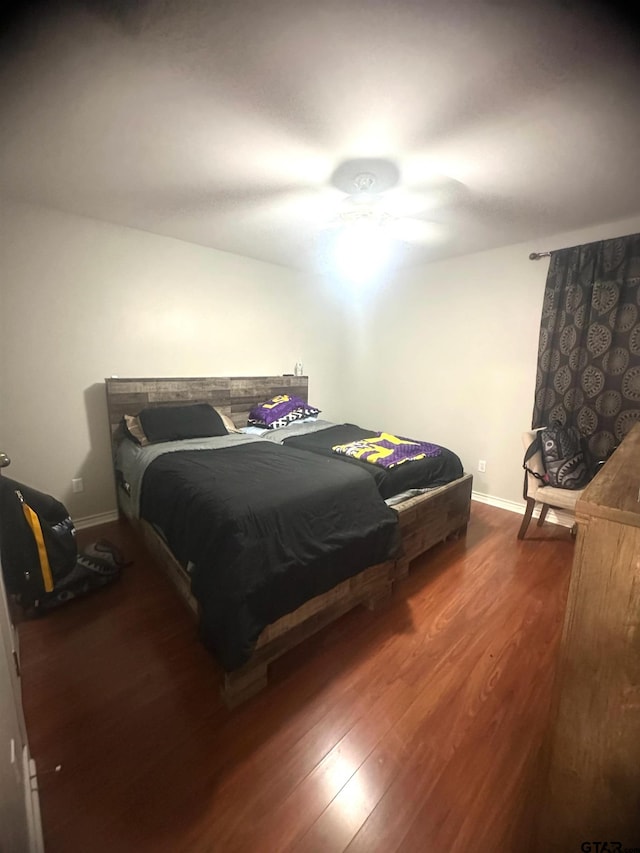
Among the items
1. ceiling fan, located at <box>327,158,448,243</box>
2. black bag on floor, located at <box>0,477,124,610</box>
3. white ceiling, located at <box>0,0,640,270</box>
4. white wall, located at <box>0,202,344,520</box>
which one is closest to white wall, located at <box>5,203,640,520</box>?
white wall, located at <box>0,202,344,520</box>

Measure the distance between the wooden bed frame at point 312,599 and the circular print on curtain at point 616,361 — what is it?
133cm

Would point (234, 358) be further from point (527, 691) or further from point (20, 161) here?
point (527, 691)

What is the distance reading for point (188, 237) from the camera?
2.85 meters

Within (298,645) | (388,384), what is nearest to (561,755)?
(298,645)

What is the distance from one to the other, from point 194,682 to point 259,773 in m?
0.46

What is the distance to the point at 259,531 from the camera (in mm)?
1425

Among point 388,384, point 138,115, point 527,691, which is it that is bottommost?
point 527,691

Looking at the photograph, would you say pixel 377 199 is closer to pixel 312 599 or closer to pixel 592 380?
pixel 592 380

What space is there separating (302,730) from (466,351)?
127 inches

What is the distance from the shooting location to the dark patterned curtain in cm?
240

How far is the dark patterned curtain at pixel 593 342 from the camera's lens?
7.88 ft

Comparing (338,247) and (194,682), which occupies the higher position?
(338,247)

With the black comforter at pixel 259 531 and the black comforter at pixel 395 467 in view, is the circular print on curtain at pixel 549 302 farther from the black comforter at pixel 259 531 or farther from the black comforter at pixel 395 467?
the black comforter at pixel 259 531

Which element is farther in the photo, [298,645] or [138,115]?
[298,645]
